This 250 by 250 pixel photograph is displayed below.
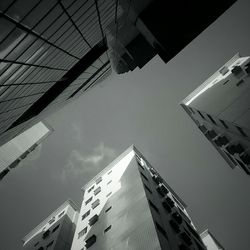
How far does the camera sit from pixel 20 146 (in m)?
46.5

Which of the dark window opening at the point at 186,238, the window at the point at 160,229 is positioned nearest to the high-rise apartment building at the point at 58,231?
the dark window opening at the point at 186,238

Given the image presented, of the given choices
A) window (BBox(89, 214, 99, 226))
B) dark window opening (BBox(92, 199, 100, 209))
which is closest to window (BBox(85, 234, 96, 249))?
window (BBox(89, 214, 99, 226))

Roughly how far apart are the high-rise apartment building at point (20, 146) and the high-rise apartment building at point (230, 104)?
96.4ft

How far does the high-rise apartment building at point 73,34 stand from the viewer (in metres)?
5.44

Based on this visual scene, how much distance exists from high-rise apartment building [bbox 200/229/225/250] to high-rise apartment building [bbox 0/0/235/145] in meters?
41.4

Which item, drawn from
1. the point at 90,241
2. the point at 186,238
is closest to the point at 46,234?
the point at 90,241

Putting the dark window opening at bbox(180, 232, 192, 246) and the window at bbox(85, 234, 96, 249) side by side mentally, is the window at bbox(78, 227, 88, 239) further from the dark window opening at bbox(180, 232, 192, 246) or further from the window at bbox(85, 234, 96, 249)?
the dark window opening at bbox(180, 232, 192, 246)

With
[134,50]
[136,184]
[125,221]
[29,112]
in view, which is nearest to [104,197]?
[136,184]

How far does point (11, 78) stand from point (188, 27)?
7632 mm

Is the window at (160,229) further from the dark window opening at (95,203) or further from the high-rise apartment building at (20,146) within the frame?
the high-rise apartment building at (20,146)

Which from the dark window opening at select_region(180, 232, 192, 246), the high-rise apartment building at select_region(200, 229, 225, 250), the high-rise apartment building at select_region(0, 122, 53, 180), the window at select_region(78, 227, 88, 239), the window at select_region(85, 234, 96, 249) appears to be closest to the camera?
the window at select_region(85, 234, 96, 249)

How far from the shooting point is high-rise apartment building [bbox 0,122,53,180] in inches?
1671

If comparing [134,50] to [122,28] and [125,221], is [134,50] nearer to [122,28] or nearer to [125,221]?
[122,28]

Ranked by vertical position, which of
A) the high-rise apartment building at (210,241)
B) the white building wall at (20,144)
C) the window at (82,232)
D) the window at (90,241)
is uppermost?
the white building wall at (20,144)
